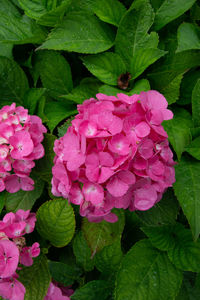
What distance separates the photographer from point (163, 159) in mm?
829

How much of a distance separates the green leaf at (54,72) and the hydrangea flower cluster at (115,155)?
41 cm

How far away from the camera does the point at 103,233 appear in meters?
1.04

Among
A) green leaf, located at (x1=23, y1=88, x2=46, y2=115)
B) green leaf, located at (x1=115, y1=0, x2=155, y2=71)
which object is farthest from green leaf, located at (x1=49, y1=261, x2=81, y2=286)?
green leaf, located at (x1=115, y1=0, x2=155, y2=71)

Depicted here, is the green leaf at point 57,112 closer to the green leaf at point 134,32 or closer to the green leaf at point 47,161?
the green leaf at point 47,161

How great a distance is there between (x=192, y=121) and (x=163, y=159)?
34 cm

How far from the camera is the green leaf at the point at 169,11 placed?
112 centimetres

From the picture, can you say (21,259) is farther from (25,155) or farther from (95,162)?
(95,162)

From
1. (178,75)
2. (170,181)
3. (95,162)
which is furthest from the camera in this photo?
(178,75)

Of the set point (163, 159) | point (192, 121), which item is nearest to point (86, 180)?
point (163, 159)

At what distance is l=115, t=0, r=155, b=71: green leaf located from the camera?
1.08 metres

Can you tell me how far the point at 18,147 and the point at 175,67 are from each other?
0.61 meters

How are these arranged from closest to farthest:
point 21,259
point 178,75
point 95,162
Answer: point 95,162
point 21,259
point 178,75

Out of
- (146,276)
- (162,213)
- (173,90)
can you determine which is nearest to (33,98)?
(173,90)

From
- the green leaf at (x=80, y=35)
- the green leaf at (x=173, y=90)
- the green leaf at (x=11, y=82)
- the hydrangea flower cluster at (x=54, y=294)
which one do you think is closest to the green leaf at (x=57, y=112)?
the green leaf at (x=11, y=82)
